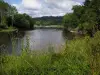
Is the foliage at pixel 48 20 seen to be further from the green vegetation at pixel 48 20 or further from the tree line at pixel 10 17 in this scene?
the tree line at pixel 10 17

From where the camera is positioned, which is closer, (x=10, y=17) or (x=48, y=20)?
(x=10, y=17)

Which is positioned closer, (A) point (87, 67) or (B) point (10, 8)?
(A) point (87, 67)

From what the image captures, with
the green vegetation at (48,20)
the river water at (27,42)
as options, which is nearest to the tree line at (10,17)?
the river water at (27,42)

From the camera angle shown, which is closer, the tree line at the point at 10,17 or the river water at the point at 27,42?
the river water at the point at 27,42

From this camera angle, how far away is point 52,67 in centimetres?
592

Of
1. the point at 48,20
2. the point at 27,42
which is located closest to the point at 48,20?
the point at 48,20

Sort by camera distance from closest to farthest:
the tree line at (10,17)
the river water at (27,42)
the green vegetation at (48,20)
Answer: the river water at (27,42), the tree line at (10,17), the green vegetation at (48,20)

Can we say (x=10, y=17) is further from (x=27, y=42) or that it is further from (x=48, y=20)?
(x=27, y=42)

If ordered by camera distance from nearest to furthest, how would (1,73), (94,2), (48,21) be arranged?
(1,73), (94,2), (48,21)

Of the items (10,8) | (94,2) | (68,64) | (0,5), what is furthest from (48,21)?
(68,64)

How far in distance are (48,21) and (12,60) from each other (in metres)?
176

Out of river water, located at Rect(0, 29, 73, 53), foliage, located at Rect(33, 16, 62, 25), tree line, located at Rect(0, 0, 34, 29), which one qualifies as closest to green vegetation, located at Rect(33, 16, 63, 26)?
foliage, located at Rect(33, 16, 62, 25)

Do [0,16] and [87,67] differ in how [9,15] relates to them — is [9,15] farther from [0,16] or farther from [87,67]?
[87,67]

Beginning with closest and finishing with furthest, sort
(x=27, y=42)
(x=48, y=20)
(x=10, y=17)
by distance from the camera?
(x=27, y=42) → (x=10, y=17) → (x=48, y=20)
